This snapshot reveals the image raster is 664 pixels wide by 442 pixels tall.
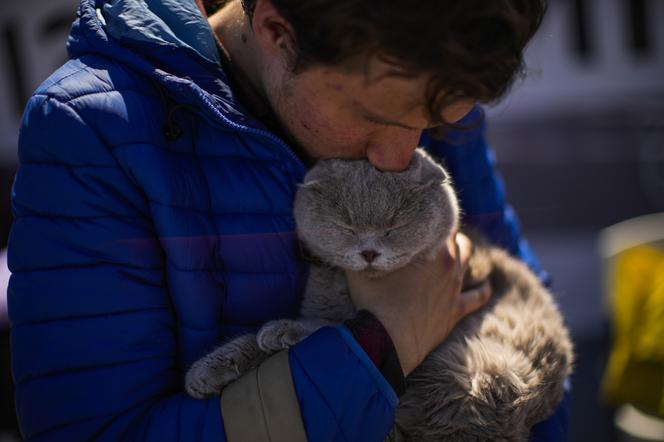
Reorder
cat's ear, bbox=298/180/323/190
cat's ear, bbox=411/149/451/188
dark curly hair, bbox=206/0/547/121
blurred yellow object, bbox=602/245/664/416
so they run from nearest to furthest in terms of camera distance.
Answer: dark curly hair, bbox=206/0/547/121, cat's ear, bbox=298/180/323/190, cat's ear, bbox=411/149/451/188, blurred yellow object, bbox=602/245/664/416

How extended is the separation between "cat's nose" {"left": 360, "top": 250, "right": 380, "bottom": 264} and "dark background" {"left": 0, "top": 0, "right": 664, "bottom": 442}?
2.90 metres

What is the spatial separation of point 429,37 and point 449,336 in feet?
2.67

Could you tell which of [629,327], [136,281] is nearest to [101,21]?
[136,281]

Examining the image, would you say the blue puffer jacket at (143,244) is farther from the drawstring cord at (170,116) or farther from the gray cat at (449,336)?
the gray cat at (449,336)

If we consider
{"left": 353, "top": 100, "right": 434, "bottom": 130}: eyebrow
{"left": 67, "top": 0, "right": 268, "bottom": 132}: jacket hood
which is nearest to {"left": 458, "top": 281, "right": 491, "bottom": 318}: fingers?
{"left": 353, "top": 100, "right": 434, "bottom": 130}: eyebrow

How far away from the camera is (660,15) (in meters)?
7.39

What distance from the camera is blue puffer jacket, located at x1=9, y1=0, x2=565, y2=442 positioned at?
1197 mm

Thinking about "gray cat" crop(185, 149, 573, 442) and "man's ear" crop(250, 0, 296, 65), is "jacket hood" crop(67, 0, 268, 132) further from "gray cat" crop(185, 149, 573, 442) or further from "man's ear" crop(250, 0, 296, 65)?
"gray cat" crop(185, 149, 573, 442)

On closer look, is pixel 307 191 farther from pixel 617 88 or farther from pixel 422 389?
pixel 617 88

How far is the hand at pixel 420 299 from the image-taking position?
4.69 ft

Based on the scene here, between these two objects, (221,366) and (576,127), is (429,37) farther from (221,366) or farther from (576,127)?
(576,127)

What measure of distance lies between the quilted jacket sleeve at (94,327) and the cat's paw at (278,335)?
0.19m

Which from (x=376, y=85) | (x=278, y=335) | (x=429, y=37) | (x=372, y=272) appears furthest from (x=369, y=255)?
(x=429, y=37)

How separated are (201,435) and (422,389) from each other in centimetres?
59
